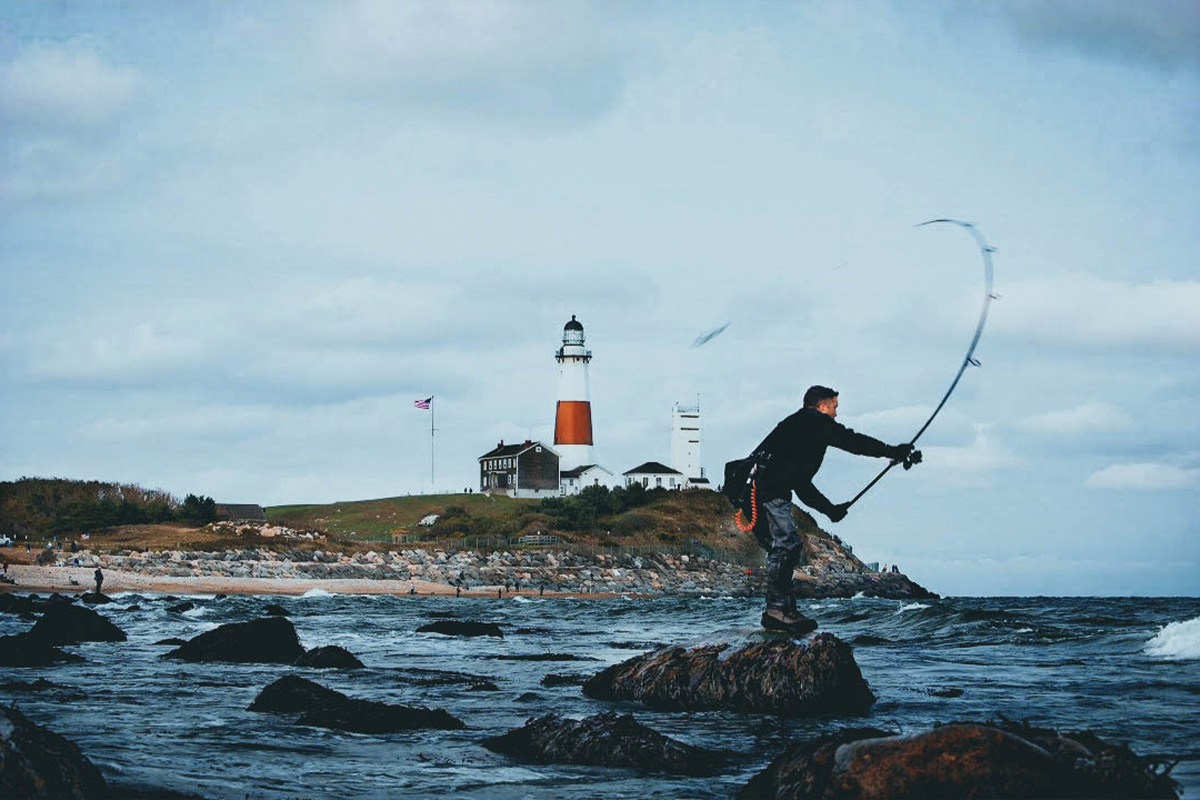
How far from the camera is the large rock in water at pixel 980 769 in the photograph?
20.1 ft

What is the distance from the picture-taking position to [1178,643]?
1900 centimetres

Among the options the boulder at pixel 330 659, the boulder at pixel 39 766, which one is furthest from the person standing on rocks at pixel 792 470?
the boulder at pixel 330 659

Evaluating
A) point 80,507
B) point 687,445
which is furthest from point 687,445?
point 80,507

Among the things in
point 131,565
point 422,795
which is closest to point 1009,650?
point 422,795

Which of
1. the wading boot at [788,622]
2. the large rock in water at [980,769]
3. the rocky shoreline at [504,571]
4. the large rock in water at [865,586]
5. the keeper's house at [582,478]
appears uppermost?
the keeper's house at [582,478]

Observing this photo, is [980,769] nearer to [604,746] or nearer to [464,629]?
[604,746]

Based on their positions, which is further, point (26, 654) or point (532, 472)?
point (532, 472)

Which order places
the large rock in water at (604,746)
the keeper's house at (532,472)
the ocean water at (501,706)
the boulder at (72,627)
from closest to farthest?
the ocean water at (501,706) < the large rock in water at (604,746) < the boulder at (72,627) < the keeper's house at (532,472)

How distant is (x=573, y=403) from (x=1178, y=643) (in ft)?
266

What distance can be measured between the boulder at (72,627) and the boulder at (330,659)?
567 centimetres

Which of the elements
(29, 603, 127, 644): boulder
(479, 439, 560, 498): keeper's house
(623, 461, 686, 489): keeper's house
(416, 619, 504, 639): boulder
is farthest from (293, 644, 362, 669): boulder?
(623, 461, 686, 489): keeper's house

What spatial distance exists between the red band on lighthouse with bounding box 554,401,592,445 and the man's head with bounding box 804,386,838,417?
87.6 metres

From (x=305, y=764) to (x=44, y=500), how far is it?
77.8 meters

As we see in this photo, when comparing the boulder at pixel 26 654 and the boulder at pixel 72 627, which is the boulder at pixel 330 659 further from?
the boulder at pixel 72 627
